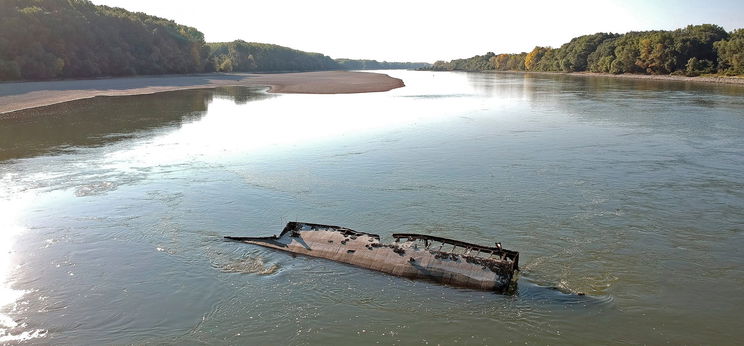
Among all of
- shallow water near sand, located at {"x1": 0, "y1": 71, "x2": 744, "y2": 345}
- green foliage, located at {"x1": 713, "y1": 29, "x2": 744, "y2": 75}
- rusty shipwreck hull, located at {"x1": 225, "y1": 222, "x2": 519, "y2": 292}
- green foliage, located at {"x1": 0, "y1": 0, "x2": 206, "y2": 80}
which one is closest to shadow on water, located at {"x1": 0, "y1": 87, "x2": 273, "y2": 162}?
shallow water near sand, located at {"x1": 0, "y1": 71, "x2": 744, "y2": 345}

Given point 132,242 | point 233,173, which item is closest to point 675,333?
point 132,242

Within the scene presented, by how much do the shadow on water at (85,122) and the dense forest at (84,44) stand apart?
71.1 feet

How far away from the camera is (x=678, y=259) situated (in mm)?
12484

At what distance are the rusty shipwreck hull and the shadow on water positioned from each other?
62.8ft

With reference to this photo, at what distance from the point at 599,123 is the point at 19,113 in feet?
152

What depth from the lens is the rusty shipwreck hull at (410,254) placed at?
10883mm

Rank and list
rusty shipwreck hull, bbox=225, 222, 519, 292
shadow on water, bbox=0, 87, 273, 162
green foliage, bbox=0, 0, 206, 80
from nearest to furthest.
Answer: rusty shipwreck hull, bbox=225, 222, 519, 292
shadow on water, bbox=0, 87, 273, 162
green foliage, bbox=0, 0, 206, 80

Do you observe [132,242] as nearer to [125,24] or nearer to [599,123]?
[599,123]

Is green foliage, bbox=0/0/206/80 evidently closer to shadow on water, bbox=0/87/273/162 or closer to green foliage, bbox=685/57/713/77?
shadow on water, bbox=0/87/273/162

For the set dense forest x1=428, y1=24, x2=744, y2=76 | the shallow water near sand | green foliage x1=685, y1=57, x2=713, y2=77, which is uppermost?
dense forest x1=428, y1=24, x2=744, y2=76

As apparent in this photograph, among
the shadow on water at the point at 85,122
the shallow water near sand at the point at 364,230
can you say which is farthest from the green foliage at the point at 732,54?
the shadow on water at the point at 85,122

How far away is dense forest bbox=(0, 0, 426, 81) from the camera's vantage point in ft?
220

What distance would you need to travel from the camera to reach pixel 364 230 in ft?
48.0

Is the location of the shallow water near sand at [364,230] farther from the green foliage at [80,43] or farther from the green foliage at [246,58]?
the green foliage at [246,58]
